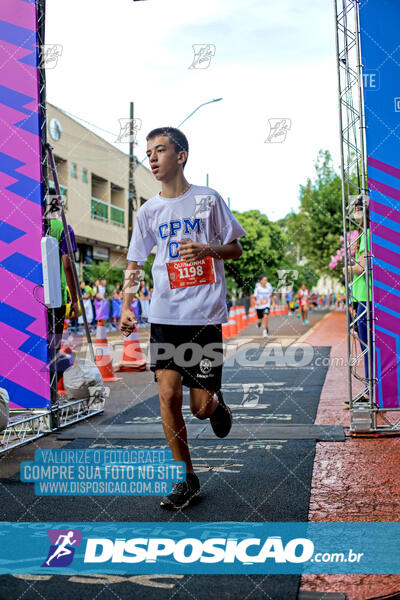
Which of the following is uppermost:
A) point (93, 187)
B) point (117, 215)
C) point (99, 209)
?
point (93, 187)

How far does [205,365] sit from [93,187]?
95.3ft

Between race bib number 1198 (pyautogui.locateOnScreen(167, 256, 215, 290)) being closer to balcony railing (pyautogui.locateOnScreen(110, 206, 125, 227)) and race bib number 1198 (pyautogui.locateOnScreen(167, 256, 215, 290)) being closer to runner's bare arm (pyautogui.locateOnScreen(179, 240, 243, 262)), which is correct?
runner's bare arm (pyautogui.locateOnScreen(179, 240, 243, 262))

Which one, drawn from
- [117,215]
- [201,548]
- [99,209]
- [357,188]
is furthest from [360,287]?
[117,215]

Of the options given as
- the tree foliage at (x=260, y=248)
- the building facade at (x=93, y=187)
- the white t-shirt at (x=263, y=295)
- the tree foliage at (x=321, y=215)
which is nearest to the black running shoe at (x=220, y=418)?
the white t-shirt at (x=263, y=295)

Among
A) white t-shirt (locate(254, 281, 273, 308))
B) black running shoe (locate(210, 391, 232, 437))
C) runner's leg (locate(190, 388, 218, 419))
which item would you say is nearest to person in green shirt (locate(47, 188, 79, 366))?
black running shoe (locate(210, 391, 232, 437))

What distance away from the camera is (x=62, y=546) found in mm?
3326

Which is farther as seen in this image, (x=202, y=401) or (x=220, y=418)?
(x=220, y=418)

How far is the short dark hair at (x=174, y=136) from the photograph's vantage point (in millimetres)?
4250

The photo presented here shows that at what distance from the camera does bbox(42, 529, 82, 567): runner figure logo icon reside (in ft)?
10.4

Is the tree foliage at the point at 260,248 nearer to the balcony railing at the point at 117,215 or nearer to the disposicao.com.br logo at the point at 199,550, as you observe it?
the balcony railing at the point at 117,215

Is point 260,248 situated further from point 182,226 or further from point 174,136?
point 182,226

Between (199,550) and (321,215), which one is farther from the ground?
(321,215)

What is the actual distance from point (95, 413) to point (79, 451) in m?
1.78

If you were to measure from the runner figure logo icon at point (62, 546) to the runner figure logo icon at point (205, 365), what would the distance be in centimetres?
112
